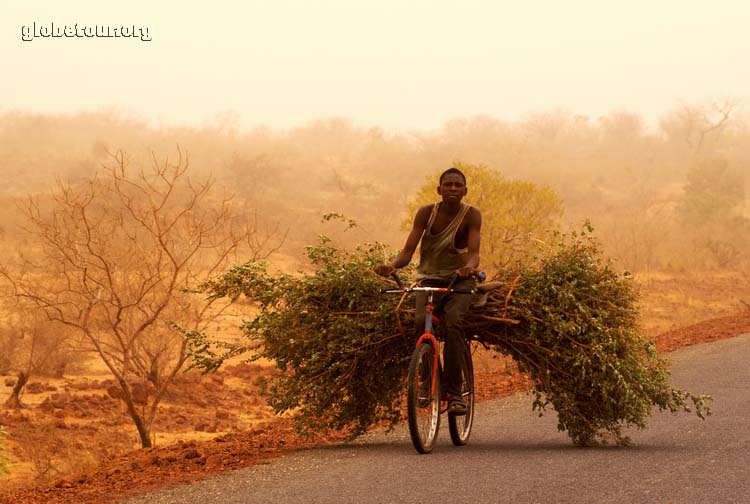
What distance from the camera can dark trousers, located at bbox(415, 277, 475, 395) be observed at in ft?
26.8

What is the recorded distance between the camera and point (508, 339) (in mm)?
8953

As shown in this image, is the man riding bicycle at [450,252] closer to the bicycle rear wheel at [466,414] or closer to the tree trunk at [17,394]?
the bicycle rear wheel at [466,414]

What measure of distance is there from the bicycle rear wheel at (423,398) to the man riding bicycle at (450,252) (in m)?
0.21

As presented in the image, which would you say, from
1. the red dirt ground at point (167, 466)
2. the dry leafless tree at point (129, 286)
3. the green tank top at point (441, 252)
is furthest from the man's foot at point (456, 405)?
the dry leafless tree at point (129, 286)

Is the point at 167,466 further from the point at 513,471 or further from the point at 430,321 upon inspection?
the point at 513,471

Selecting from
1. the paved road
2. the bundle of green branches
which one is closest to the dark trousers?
the bundle of green branches

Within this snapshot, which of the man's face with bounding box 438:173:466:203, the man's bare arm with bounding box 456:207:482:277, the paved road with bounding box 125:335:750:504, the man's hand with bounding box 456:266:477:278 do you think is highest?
the man's face with bounding box 438:173:466:203

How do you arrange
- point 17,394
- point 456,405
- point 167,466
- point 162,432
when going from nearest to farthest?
1. point 456,405
2. point 167,466
3. point 162,432
4. point 17,394

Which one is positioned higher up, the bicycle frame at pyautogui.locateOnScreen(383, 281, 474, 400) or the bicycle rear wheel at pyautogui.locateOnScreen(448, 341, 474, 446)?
the bicycle frame at pyautogui.locateOnScreen(383, 281, 474, 400)

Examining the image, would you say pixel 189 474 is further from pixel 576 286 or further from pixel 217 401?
pixel 217 401

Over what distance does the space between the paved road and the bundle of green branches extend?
359 mm

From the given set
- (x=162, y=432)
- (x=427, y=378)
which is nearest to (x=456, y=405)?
(x=427, y=378)

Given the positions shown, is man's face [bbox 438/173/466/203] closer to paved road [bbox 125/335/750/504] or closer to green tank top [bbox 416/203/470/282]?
green tank top [bbox 416/203/470/282]

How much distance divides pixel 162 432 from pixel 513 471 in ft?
31.5
